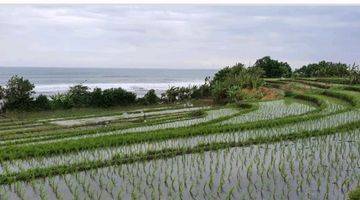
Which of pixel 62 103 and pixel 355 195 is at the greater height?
pixel 62 103

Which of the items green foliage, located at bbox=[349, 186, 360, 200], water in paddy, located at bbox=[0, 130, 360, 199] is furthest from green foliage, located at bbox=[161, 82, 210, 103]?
green foliage, located at bbox=[349, 186, 360, 200]

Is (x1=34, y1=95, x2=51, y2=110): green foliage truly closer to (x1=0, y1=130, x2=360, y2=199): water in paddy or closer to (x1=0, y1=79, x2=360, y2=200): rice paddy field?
(x1=0, y1=79, x2=360, y2=200): rice paddy field

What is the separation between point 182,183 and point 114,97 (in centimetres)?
1980

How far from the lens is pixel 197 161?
473 inches

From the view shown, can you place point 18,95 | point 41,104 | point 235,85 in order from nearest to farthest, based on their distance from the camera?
point 18,95 < point 41,104 < point 235,85

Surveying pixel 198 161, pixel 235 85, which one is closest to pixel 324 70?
pixel 235 85

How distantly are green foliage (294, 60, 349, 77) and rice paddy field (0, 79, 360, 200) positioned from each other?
22.6 meters

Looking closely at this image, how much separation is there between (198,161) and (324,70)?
105ft

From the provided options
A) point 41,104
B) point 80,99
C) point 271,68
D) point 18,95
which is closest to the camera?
point 18,95

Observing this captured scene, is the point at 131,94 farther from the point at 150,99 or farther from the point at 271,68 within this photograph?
the point at 271,68

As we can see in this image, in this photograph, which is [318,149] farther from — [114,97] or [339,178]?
[114,97]

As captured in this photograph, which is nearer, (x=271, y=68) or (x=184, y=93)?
(x=184, y=93)

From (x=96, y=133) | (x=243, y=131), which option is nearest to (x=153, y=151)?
(x=243, y=131)

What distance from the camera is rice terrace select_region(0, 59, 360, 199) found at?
9586 mm
